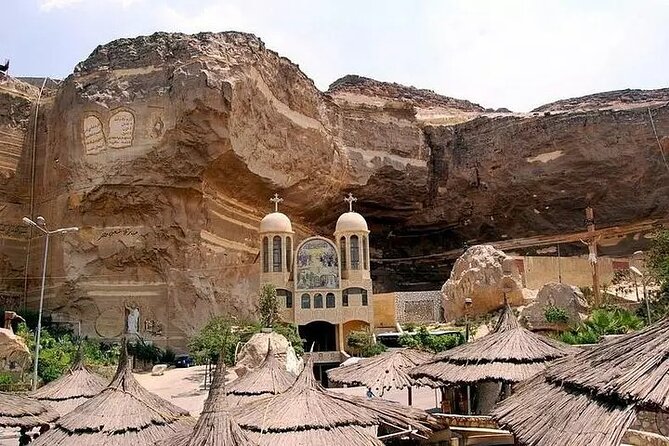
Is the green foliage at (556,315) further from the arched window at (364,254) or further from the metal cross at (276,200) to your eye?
the metal cross at (276,200)

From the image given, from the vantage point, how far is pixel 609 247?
39219 mm

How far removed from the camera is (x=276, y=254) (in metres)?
31.5

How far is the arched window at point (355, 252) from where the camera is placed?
31.4 meters

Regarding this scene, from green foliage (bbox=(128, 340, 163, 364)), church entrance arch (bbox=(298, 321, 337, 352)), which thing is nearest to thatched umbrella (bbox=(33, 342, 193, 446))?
green foliage (bbox=(128, 340, 163, 364))

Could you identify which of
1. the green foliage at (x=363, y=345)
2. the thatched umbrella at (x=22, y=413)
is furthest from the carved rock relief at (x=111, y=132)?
the thatched umbrella at (x=22, y=413)

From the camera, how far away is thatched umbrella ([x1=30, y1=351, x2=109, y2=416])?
1430cm

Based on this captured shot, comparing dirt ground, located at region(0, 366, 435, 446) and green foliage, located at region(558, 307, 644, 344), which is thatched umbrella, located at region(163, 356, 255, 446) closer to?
dirt ground, located at region(0, 366, 435, 446)

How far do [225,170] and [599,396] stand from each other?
26952 mm

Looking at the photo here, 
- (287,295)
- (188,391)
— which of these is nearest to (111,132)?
(287,295)

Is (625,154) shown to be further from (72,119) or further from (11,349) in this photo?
(11,349)

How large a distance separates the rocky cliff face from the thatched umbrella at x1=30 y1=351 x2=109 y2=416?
15.5m

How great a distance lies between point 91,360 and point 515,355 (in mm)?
18733

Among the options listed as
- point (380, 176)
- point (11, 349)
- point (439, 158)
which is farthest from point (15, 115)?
point (439, 158)

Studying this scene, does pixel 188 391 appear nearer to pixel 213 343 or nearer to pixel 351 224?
pixel 213 343
